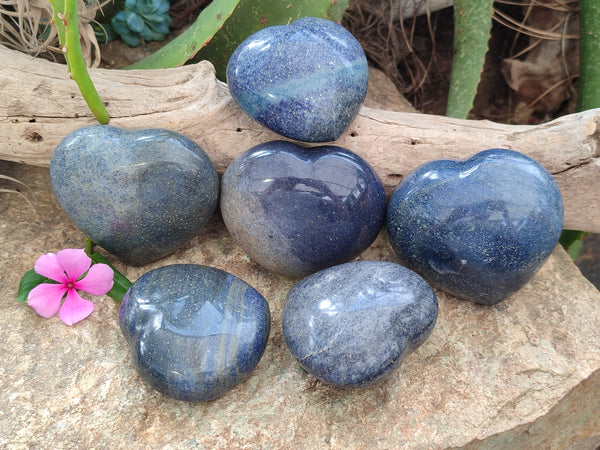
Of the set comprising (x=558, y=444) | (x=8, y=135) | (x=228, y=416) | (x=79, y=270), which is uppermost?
(x=8, y=135)

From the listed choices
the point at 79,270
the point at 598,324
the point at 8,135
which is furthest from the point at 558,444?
the point at 8,135

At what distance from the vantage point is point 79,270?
111 centimetres

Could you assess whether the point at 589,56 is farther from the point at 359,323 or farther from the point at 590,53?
the point at 359,323

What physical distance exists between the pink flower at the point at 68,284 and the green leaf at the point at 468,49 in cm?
88

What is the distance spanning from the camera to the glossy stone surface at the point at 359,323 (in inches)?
37.0

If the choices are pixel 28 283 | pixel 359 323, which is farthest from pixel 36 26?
pixel 359 323

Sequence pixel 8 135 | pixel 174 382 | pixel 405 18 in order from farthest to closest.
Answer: pixel 405 18 → pixel 8 135 → pixel 174 382

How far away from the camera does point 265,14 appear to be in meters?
1.33

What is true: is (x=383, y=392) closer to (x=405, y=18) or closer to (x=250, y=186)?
(x=250, y=186)

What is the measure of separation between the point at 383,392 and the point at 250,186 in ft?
1.44

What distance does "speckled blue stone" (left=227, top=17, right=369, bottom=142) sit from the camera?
42.8 inches

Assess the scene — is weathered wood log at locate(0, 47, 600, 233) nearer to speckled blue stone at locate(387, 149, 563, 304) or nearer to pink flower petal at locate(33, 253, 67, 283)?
speckled blue stone at locate(387, 149, 563, 304)

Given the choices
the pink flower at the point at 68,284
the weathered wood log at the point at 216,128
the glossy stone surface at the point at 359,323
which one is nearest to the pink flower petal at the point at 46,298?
the pink flower at the point at 68,284

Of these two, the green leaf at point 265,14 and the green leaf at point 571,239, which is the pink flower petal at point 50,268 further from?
the green leaf at point 571,239
